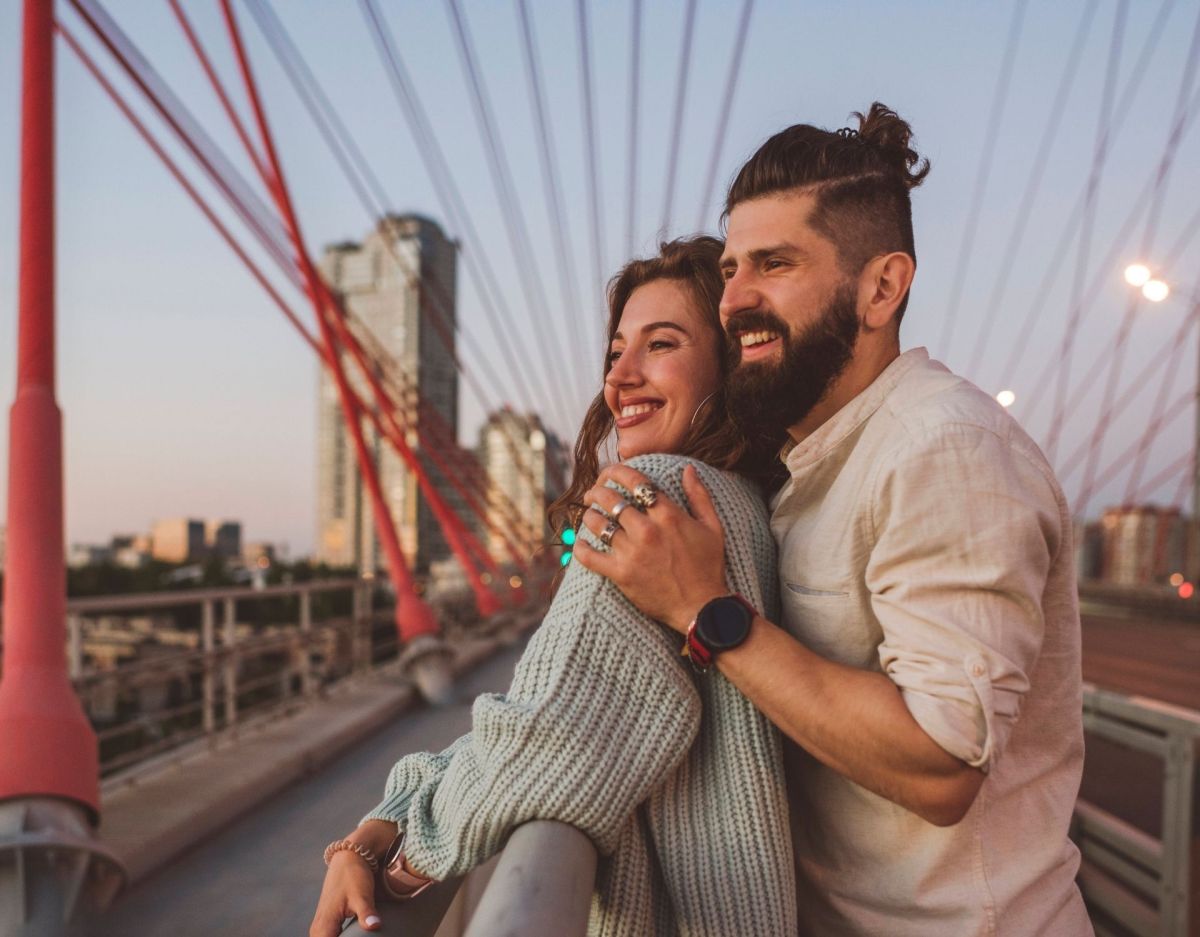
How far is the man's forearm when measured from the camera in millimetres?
1011

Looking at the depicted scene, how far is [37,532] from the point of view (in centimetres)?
356

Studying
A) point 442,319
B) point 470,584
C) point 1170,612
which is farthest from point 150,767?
point 1170,612

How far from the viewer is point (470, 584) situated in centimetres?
1519

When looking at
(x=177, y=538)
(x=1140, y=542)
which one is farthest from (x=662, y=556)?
(x=177, y=538)

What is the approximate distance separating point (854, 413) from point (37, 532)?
3.33 m

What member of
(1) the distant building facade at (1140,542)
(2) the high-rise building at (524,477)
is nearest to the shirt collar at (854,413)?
(2) the high-rise building at (524,477)

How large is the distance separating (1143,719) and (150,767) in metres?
4.67

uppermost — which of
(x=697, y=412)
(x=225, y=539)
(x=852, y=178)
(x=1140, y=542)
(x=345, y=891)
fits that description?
(x=852, y=178)

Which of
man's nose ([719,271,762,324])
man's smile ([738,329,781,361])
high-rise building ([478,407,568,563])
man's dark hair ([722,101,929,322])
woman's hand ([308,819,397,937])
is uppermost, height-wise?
man's dark hair ([722,101,929,322])

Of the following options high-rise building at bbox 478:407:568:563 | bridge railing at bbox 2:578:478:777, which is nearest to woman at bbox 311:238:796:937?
bridge railing at bbox 2:578:478:777

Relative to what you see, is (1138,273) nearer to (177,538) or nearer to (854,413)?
(854,413)

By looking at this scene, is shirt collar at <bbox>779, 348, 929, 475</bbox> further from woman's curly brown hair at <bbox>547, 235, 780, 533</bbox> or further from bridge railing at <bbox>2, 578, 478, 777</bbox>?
bridge railing at <bbox>2, 578, 478, 777</bbox>

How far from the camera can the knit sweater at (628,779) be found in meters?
0.99

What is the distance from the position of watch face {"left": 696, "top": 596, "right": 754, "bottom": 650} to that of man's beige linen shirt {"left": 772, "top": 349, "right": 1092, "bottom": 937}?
15 cm
